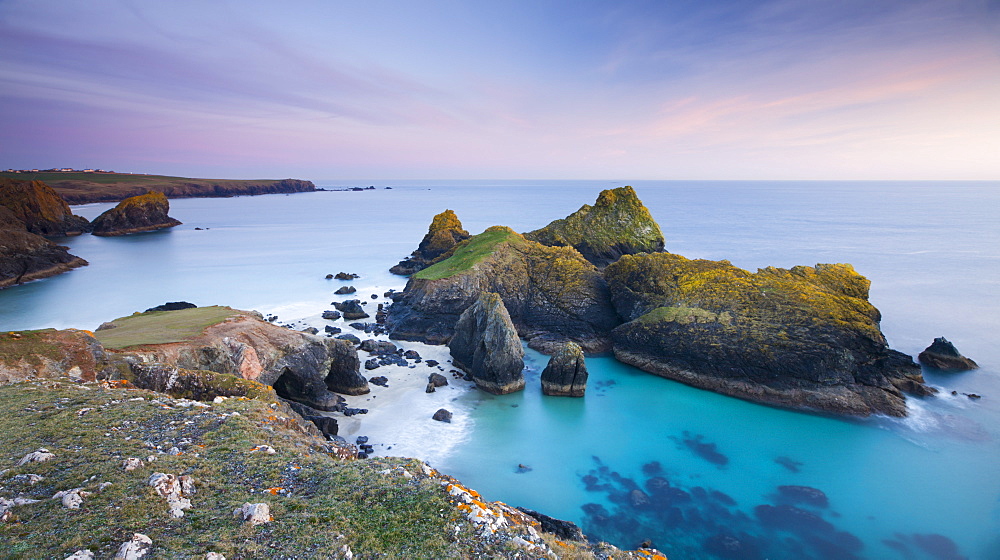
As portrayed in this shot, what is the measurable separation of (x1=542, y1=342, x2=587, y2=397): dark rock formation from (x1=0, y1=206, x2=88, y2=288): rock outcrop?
205 feet

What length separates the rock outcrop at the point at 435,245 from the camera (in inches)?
2308

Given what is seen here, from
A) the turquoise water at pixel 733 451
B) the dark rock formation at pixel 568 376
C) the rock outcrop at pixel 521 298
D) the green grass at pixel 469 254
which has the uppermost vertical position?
the green grass at pixel 469 254

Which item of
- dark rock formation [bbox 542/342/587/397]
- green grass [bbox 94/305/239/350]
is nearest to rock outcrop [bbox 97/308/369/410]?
green grass [bbox 94/305/239/350]

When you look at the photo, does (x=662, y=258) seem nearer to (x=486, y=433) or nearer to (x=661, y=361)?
(x=661, y=361)

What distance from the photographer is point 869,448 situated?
72.7ft

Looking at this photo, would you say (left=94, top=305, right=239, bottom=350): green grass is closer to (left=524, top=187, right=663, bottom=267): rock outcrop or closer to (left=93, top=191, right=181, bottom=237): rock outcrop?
(left=524, top=187, right=663, bottom=267): rock outcrop

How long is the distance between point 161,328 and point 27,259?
51825 mm

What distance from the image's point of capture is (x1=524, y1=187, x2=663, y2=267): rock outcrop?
52.8m

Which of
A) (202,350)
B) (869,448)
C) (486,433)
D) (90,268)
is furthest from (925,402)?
(90,268)

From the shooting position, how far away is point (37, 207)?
84.0 meters

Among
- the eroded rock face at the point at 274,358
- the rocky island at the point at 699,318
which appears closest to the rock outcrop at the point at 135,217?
the rocky island at the point at 699,318

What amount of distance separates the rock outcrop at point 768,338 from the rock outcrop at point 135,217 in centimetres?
11044

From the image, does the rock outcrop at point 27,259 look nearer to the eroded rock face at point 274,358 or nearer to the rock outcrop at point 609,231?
the eroded rock face at point 274,358

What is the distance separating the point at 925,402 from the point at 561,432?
21.6 m
